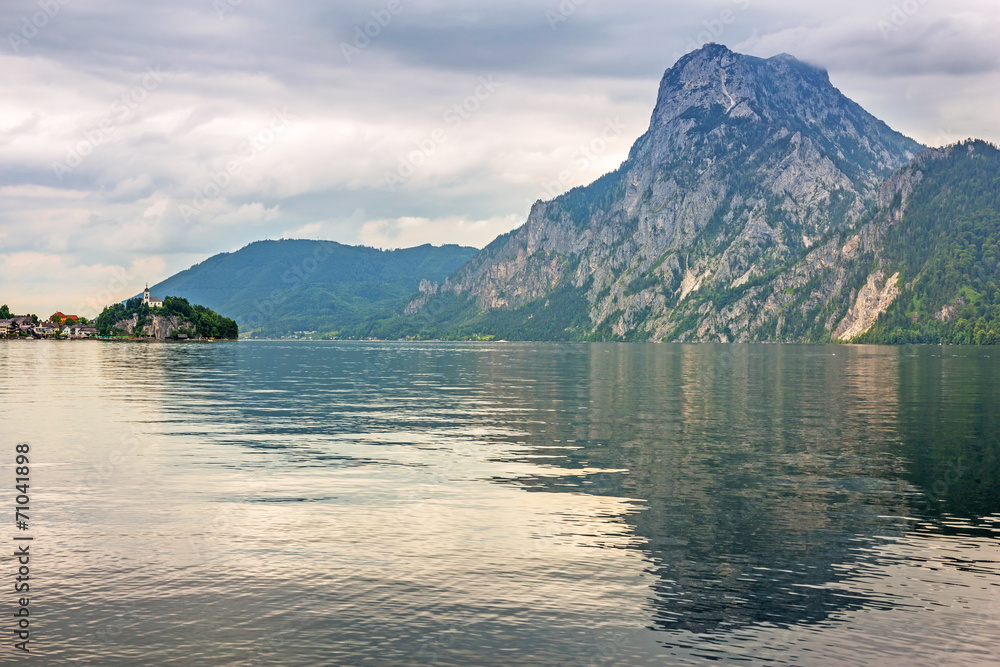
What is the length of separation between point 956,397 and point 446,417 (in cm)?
6648

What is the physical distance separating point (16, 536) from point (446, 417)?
49.7 meters

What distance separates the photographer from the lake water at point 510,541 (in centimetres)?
2373

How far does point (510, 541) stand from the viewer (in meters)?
34.2

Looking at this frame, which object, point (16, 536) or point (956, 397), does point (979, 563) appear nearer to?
point (16, 536)

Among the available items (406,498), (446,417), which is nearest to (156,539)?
(406,498)

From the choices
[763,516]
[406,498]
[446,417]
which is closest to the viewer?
[763,516]

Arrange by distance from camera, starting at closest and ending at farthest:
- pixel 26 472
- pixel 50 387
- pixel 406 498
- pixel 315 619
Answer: pixel 315 619 → pixel 406 498 → pixel 26 472 → pixel 50 387

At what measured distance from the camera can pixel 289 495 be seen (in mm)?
43250

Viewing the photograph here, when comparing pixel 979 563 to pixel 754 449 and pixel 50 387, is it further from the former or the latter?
pixel 50 387

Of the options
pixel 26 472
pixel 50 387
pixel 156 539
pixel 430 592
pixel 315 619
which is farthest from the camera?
pixel 50 387

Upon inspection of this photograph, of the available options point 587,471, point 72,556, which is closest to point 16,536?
point 72,556

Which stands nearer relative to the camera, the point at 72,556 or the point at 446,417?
the point at 72,556

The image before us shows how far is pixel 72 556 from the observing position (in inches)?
1249

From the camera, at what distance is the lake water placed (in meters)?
23.7
